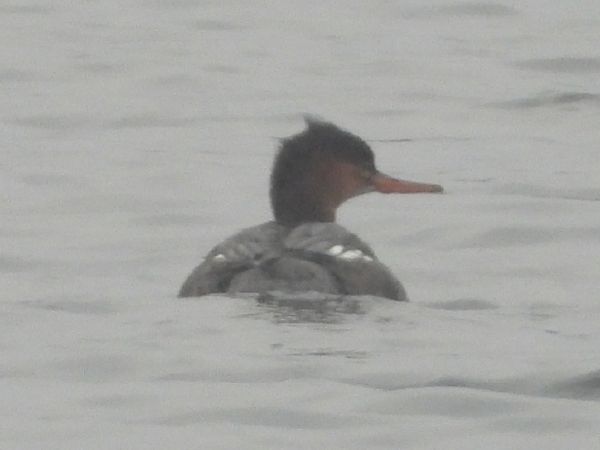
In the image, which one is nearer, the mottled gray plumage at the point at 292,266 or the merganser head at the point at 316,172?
the mottled gray plumage at the point at 292,266

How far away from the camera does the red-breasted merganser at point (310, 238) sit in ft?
33.9

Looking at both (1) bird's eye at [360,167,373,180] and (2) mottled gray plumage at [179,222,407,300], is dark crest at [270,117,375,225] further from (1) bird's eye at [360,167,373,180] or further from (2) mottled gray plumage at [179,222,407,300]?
(2) mottled gray plumage at [179,222,407,300]

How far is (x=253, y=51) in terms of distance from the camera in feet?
62.6

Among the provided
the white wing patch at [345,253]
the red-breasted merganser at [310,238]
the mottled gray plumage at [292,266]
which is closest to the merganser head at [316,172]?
the red-breasted merganser at [310,238]

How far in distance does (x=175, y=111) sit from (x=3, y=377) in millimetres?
7728

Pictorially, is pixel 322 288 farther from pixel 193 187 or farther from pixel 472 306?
pixel 193 187

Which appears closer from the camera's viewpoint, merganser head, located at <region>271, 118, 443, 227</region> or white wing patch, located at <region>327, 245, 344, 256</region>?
white wing patch, located at <region>327, 245, 344, 256</region>

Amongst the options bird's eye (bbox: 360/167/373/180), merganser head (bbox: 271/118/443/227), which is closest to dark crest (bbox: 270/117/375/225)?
merganser head (bbox: 271/118/443/227)

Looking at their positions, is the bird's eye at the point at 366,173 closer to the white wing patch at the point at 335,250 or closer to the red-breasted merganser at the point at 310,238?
the red-breasted merganser at the point at 310,238

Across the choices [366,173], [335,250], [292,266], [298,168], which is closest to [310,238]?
[335,250]

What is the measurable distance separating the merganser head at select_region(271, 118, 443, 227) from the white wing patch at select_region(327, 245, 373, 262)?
0.71 meters

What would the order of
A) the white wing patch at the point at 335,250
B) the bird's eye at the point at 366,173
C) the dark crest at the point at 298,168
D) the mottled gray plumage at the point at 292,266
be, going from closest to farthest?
1. the mottled gray plumage at the point at 292,266
2. the white wing patch at the point at 335,250
3. the dark crest at the point at 298,168
4. the bird's eye at the point at 366,173

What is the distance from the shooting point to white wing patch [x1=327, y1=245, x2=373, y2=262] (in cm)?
1062

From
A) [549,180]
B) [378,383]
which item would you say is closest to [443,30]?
[549,180]
